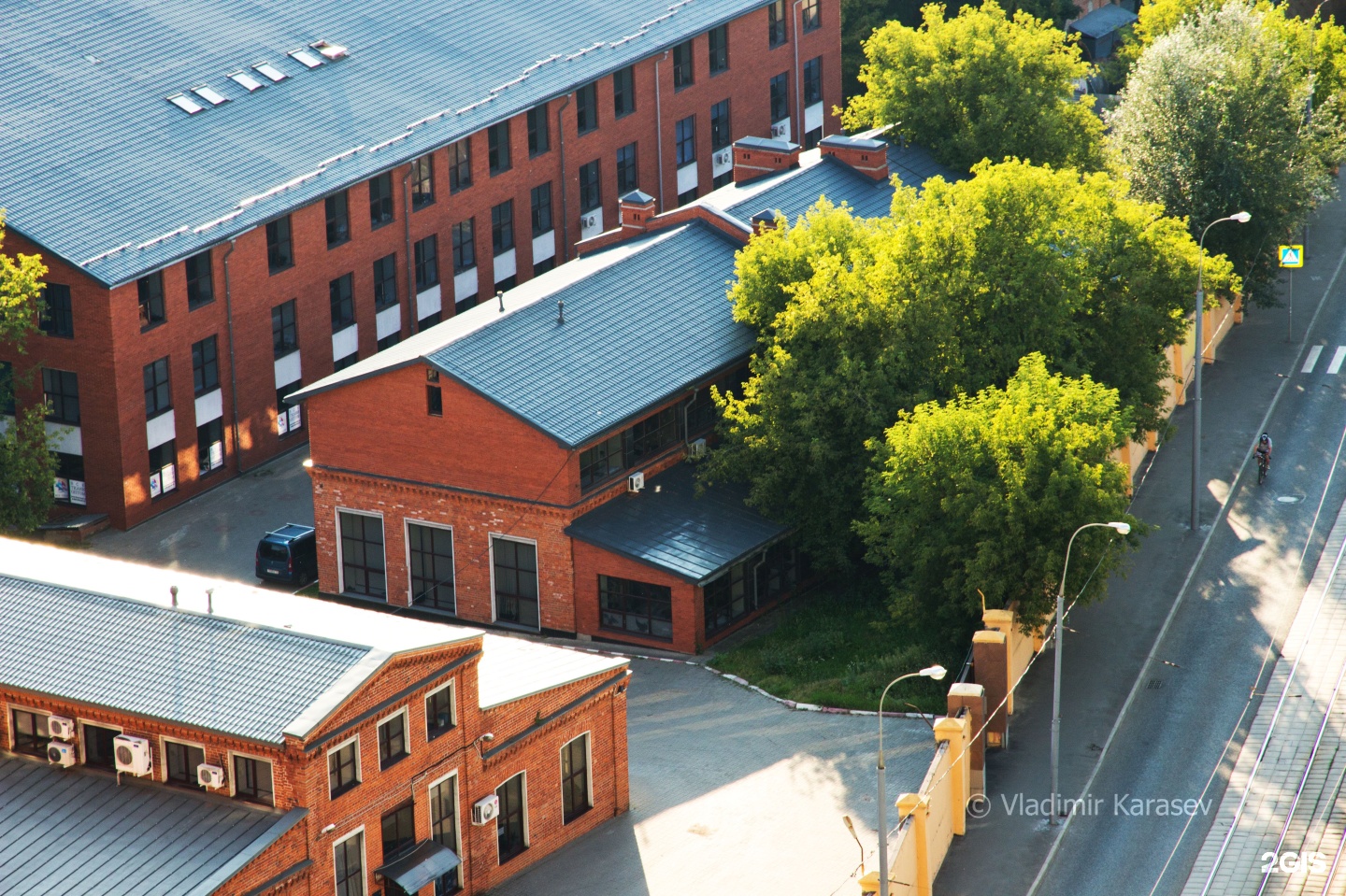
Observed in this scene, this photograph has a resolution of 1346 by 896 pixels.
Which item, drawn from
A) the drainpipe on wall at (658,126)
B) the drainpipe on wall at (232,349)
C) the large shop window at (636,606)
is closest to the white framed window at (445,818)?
the large shop window at (636,606)

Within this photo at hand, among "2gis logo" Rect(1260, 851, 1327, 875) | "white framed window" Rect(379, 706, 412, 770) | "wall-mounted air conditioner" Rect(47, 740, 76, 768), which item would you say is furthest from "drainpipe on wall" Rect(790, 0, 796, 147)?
"wall-mounted air conditioner" Rect(47, 740, 76, 768)

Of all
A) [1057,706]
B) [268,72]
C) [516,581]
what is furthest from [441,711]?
[268,72]

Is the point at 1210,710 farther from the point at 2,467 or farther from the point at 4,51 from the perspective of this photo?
the point at 4,51

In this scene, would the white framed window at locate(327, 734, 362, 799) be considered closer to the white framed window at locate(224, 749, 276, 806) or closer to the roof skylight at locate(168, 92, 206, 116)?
the white framed window at locate(224, 749, 276, 806)

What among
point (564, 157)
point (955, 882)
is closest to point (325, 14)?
point (564, 157)

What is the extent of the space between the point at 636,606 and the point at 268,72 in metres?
26.9

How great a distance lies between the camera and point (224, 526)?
68.5m

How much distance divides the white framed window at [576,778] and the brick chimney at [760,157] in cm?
2935

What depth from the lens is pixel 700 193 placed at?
3590 inches

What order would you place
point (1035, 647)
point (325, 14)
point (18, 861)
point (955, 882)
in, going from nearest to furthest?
point (18, 861) < point (955, 882) < point (1035, 647) < point (325, 14)

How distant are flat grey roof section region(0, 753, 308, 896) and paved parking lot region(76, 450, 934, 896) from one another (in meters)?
8.25

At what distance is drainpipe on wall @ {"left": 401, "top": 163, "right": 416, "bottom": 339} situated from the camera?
76375mm

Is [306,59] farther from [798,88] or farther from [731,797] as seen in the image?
[731,797]

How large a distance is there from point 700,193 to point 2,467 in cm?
3706
